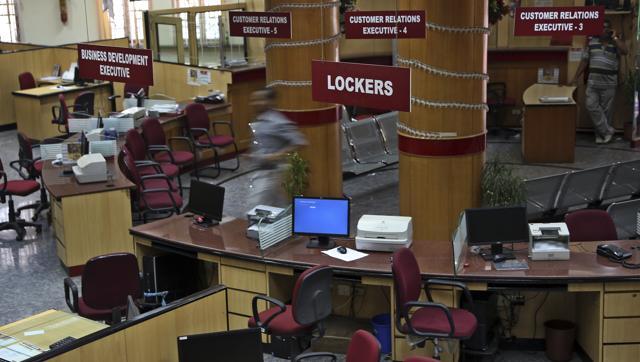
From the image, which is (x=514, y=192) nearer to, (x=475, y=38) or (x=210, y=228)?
(x=475, y=38)

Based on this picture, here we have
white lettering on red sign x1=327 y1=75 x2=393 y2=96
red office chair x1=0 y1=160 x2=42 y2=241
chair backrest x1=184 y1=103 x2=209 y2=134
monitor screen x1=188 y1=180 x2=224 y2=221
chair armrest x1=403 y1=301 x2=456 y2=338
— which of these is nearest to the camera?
chair armrest x1=403 y1=301 x2=456 y2=338

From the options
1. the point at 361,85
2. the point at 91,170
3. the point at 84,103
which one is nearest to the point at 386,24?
the point at 361,85

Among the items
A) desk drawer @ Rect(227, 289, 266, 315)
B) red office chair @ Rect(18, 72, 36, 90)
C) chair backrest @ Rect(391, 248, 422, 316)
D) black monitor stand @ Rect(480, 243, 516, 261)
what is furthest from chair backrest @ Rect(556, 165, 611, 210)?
red office chair @ Rect(18, 72, 36, 90)

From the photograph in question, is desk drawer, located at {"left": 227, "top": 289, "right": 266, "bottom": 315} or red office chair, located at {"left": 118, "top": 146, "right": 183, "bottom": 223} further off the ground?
red office chair, located at {"left": 118, "top": 146, "right": 183, "bottom": 223}

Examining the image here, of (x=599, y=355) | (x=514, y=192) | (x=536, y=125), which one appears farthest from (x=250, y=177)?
(x=599, y=355)

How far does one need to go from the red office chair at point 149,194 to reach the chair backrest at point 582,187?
426 cm

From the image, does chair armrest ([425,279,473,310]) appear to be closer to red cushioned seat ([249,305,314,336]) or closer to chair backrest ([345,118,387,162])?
red cushioned seat ([249,305,314,336])

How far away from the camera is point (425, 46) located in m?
8.87

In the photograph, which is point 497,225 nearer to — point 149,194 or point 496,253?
point 496,253

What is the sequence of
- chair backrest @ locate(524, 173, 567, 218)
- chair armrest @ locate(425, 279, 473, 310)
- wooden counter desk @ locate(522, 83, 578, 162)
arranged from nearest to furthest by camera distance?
chair armrest @ locate(425, 279, 473, 310), chair backrest @ locate(524, 173, 567, 218), wooden counter desk @ locate(522, 83, 578, 162)

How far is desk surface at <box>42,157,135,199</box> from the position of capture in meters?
9.53

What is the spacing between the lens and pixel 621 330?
6.96m

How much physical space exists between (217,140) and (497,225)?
21.3ft

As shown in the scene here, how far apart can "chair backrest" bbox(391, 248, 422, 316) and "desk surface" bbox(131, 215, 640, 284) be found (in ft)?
0.62
